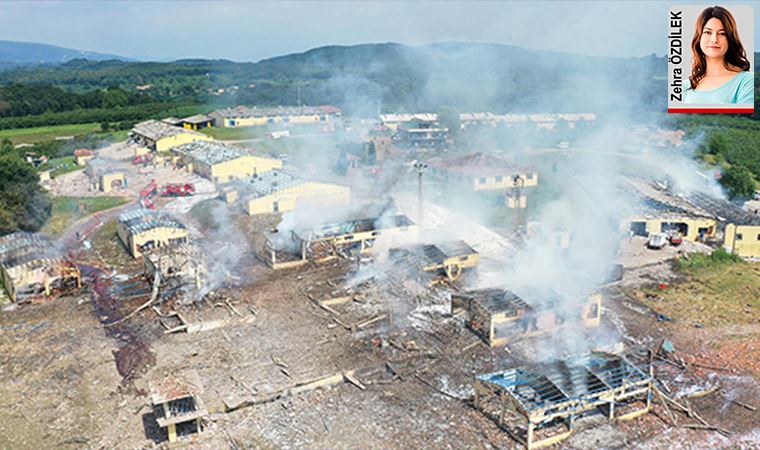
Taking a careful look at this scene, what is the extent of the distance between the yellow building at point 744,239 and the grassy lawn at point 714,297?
3.85ft

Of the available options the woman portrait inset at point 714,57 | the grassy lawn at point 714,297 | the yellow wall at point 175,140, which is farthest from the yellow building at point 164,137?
the woman portrait inset at point 714,57

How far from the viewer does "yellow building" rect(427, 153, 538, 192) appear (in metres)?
23.2

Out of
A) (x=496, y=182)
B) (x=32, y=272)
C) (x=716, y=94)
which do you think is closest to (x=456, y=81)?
(x=496, y=182)

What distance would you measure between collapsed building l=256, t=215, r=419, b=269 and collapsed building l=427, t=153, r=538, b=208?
610cm

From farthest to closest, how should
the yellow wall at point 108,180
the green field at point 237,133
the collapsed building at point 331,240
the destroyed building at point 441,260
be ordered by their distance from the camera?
the green field at point 237,133 < the yellow wall at point 108,180 < the collapsed building at point 331,240 < the destroyed building at point 441,260

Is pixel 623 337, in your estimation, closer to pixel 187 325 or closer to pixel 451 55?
pixel 187 325

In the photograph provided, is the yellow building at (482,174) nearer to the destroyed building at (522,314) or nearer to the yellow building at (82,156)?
the destroyed building at (522,314)

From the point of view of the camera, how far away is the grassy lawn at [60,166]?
28.4 m

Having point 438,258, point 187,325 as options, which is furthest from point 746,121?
point 187,325

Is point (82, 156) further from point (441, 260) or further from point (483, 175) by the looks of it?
point (441, 260)

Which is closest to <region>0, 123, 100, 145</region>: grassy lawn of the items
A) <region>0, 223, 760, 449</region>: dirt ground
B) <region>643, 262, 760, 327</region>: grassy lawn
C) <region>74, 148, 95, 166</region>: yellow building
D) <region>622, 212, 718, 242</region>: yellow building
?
<region>74, 148, 95, 166</region>: yellow building

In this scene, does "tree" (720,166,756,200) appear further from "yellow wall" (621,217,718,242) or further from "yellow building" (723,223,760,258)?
"yellow building" (723,223,760,258)

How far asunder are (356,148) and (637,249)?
14913 mm

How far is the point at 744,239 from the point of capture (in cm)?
1706
